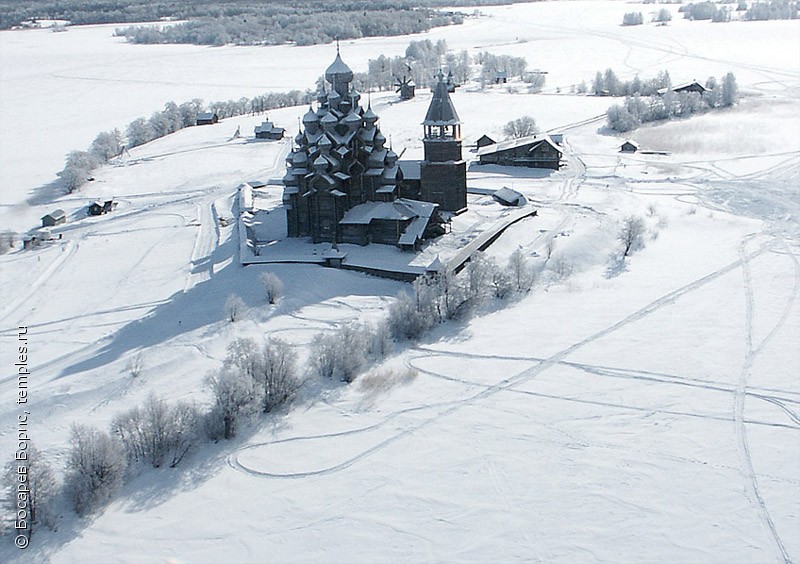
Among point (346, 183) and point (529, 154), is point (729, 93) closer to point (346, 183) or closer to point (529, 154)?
point (529, 154)

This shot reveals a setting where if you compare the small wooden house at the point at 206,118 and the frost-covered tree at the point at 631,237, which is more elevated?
the small wooden house at the point at 206,118

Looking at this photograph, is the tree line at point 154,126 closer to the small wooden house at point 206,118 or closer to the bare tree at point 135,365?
the small wooden house at point 206,118

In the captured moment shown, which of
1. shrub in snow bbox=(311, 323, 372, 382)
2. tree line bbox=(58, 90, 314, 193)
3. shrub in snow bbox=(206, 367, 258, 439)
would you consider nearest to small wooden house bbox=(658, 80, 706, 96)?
tree line bbox=(58, 90, 314, 193)

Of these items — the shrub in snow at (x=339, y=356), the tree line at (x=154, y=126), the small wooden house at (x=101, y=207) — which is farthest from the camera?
the tree line at (x=154, y=126)

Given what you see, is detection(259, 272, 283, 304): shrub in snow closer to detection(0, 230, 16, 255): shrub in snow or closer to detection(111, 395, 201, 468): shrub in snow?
detection(111, 395, 201, 468): shrub in snow

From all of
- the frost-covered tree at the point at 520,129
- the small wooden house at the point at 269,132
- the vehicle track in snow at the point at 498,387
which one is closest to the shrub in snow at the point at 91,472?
the vehicle track in snow at the point at 498,387
